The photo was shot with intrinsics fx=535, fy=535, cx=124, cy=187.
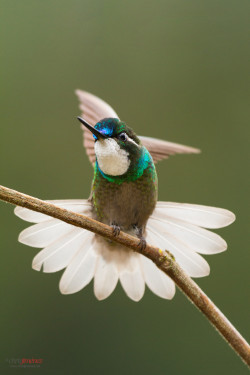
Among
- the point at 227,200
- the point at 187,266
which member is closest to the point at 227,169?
the point at 227,200

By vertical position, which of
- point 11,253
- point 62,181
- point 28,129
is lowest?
point 11,253

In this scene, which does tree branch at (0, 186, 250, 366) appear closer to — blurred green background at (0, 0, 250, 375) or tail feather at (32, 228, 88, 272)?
tail feather at (32, 228, 88, 272)

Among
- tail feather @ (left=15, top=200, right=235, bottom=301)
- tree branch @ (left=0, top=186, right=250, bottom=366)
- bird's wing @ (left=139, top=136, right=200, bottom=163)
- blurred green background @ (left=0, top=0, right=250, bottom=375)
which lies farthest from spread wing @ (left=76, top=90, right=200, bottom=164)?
blurred green background @ (left=0, top=0, right=250, bottom=375)

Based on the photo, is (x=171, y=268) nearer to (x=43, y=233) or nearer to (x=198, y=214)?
(x=198, y=214)

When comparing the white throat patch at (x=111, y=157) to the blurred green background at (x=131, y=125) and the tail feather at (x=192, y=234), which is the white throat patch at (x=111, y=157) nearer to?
the tail feather at (x=192, y=234)


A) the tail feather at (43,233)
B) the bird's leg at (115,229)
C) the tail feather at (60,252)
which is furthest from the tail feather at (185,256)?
the tail feather at (43,233)

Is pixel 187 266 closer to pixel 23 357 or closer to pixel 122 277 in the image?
pixel 122 277

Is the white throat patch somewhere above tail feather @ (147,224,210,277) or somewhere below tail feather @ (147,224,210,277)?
above
